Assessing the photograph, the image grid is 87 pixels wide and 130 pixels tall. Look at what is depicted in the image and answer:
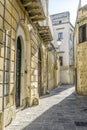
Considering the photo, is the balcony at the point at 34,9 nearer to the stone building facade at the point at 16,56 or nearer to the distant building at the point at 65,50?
the stone building facade at the point at 16,56

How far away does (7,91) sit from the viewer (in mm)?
5641

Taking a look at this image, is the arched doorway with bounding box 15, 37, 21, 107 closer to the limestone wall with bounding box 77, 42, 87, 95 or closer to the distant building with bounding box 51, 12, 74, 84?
the limestone wall with bounding box 77, 42, 87, 95

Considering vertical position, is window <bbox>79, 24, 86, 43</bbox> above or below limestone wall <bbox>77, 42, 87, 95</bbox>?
above

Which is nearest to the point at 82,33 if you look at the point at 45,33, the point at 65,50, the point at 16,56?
the point at 45,33

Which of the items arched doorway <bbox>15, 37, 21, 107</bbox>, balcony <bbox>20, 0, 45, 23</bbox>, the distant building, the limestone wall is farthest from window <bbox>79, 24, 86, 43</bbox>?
the distant building

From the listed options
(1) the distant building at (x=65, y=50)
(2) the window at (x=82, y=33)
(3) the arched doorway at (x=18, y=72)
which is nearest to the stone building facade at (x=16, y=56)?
(3) the arched doorway at (x=18, y=72)

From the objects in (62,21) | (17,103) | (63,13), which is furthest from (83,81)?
(63,13)

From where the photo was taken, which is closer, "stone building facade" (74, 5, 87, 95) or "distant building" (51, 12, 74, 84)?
"stone building facade" (74, 5, 87, 95)

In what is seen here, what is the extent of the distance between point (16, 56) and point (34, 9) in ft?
7.08

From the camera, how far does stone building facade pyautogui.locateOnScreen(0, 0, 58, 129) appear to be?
5.23 m

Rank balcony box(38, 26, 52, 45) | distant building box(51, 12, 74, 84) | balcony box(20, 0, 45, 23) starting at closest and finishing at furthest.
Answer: balcony box(20, 0, 45, 23), balcony box(38, 26, 52, 45), distant building box(51, 12, 74, 84)

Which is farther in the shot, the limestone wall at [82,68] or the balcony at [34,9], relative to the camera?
the limestone wall at [82,68]

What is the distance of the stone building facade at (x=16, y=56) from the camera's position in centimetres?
523

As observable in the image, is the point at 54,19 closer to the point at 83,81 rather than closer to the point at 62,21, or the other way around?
the point at 62,21
